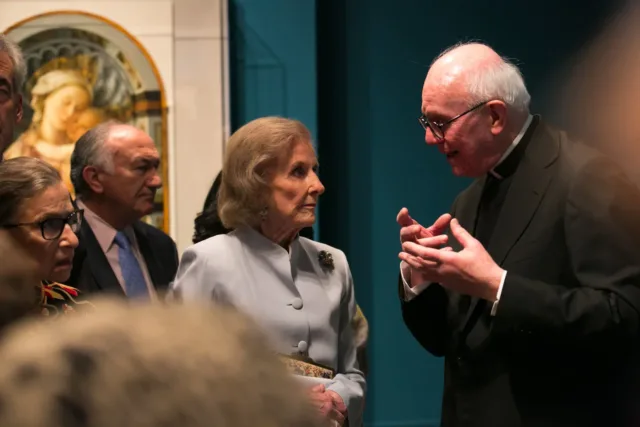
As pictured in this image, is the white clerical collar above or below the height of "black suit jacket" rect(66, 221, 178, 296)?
above

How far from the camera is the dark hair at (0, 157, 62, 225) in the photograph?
7.48ft

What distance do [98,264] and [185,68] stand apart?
1842mm

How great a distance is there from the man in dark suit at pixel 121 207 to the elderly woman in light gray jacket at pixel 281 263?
2.12ft

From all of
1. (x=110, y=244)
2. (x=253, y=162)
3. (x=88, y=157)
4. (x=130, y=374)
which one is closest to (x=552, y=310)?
(x=253, y=162)

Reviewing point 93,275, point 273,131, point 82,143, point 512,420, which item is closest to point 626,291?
point 512,420

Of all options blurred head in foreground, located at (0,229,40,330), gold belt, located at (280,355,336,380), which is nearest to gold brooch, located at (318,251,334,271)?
gold belt, located at (280,355,336,380)

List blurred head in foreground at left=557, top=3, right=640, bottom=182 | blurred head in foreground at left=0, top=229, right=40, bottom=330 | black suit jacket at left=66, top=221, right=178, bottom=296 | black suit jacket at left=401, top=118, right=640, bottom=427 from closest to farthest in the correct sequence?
blurred head in foreground at left=0, top=229, right=40, bottom=330, black suit jacket at left=401, top=118, right=640, bottom=427, black suit jacket at left=66, top=221, right=178, bottom=296, blurred head in foreground at left=557, top=3, right=640, bottom=182

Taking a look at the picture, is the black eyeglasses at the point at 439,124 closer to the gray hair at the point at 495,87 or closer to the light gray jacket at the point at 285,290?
the gray hair at the point at 495,87

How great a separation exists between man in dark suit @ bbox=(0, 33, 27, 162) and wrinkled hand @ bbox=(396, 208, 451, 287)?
1043mm

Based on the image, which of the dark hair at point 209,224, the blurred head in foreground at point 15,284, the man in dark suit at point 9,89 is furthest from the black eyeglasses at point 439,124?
the blurred head in foreground at point 15,284

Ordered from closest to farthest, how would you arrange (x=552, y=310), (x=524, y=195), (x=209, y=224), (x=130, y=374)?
(x=130, y=374) → (x=552, y=310) → (x=524, y=195) → (x=209, y=224)

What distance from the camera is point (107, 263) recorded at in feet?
10.2

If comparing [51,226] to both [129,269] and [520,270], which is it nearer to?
[129,269]

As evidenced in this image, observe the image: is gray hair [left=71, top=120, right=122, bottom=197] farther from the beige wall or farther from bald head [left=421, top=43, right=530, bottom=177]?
bald head [left=421, top=43, right=530, bottom=177]
